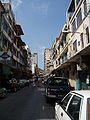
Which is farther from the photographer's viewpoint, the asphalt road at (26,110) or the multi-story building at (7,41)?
the multi-story building at (7,41)

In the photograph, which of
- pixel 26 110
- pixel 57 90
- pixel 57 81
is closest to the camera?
pixel 26 110

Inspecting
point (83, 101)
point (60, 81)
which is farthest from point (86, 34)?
point (83, 101)

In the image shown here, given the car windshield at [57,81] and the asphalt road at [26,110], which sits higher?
the car windshield at [57,81]

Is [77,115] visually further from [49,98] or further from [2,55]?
[2,55]

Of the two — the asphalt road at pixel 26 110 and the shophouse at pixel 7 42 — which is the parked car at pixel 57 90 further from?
the shophouse at pixel 7 42

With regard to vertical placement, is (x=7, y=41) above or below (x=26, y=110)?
above

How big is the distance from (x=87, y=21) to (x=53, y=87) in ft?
35.4

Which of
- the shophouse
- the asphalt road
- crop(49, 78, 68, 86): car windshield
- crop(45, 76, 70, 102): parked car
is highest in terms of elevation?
the shophouse

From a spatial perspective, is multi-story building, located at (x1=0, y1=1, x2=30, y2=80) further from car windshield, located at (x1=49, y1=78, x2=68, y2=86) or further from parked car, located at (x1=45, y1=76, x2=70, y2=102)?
parked car, located at (x1=45, y1=76, x2=70, y2=102)

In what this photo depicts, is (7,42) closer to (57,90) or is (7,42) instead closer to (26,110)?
(57,90)

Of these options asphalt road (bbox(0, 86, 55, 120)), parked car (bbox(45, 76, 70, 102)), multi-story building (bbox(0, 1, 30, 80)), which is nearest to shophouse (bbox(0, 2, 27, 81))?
multi-story building (bbox(0, 1, 30, 80))

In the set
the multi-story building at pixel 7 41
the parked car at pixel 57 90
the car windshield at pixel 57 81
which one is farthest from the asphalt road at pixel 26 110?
the multi-story building at pixel 7 41

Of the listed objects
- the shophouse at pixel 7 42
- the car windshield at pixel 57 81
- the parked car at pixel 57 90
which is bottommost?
the parked car at pixel 57 90

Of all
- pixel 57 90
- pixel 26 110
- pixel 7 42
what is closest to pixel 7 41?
pixel 7 42
